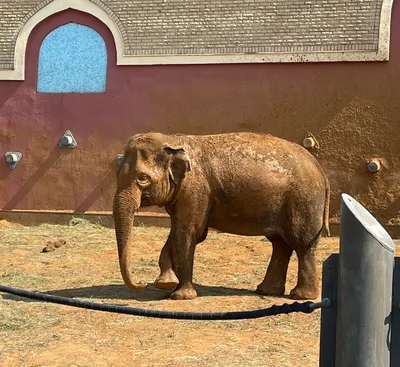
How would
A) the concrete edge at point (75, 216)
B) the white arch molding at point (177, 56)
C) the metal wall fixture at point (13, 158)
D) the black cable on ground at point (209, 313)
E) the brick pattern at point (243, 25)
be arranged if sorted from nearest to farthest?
the black cable on ground at point (209, 313) < the white arch molding at point (177, 56) < the brick pattern at point (243, 25) < the concrete edge at point (75, 216) < the metal wall fixture at point (13, 158)

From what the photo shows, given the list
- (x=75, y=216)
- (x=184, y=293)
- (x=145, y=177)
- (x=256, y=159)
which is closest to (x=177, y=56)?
(x=75, y=216)

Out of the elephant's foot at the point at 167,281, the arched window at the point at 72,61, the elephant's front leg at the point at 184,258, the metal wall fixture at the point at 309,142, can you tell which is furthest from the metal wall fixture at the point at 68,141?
the elephant's front leg at the point at 184,258

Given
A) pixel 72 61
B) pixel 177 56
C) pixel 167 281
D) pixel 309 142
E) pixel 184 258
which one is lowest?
pixel 167 281

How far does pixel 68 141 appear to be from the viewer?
586 inches

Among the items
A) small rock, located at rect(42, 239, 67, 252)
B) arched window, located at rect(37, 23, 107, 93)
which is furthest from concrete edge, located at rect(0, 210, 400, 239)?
arched window, located at rect(37, 23, 107, 93)

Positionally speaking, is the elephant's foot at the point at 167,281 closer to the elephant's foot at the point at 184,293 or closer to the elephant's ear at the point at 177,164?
the elephant's foot at the point at 184,293

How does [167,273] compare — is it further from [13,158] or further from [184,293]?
[13,158]

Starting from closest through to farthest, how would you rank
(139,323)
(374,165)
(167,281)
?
(139,323), (167,281), (374,165)

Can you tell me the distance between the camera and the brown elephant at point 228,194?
7812mm

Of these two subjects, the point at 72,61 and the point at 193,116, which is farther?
the point at 72,61

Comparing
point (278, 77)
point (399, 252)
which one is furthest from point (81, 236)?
point (399, 252)

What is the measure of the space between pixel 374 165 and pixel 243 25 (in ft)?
12.4

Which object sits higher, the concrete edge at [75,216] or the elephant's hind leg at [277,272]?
the elephant's hind leg at [277,272]

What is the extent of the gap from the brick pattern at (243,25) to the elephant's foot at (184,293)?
720cm
